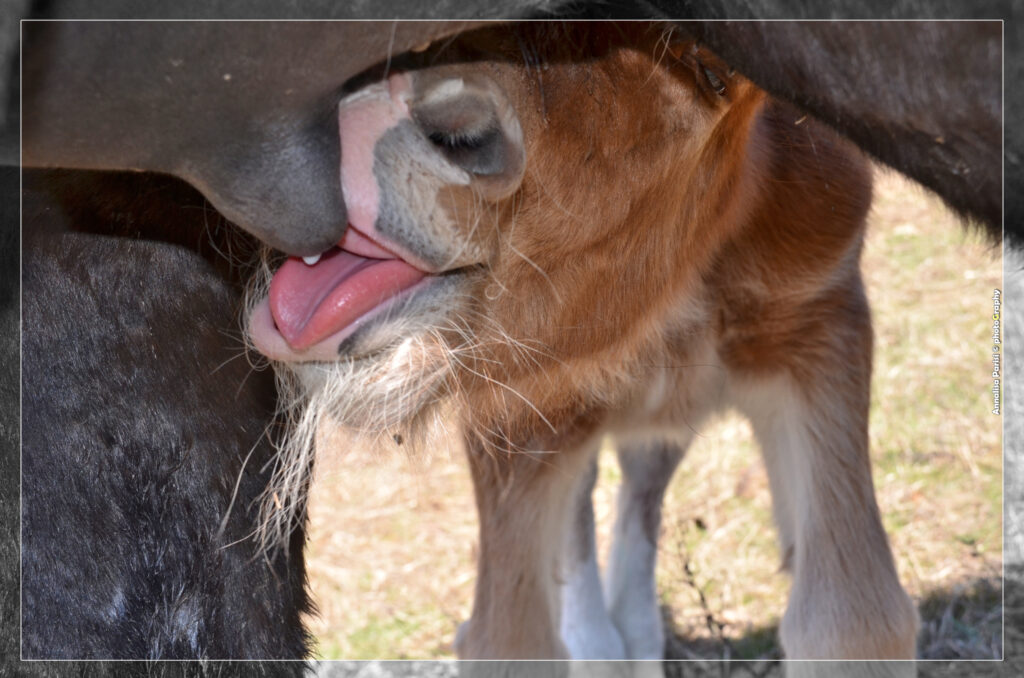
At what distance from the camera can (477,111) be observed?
5.49 ft

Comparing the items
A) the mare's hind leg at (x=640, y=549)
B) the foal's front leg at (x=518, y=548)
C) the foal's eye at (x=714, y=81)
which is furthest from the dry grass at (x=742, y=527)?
the foal's eye at (x=714, y=81)

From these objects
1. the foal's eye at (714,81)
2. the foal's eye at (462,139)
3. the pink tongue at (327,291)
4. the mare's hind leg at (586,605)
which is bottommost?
the mare's hind leg at (586,605)

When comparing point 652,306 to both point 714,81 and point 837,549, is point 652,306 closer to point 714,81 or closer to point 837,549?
point 714,81

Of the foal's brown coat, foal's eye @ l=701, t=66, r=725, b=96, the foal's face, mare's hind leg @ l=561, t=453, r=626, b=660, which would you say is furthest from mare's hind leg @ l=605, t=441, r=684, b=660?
foal's eye @ l=701, t=66, r=725, b=96

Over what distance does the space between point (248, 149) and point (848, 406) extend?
1970 millimetres

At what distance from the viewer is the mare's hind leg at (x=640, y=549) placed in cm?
401

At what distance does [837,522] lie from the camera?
2992 mm

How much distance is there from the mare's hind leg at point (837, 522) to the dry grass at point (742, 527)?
23.6 inches

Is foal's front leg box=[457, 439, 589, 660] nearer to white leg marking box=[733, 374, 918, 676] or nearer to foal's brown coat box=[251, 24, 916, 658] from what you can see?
foal's brown coat box=[251, 24, 916, 658]

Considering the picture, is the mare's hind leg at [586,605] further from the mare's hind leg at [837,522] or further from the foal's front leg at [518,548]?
the mare's hind leg at [837,522]

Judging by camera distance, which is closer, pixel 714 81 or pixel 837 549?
pixel 714 81

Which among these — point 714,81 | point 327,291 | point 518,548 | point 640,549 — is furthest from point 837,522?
point 327,291

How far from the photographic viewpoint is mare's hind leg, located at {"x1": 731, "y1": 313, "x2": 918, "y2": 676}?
2.95 m

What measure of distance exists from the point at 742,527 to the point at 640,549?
1.80 ft
